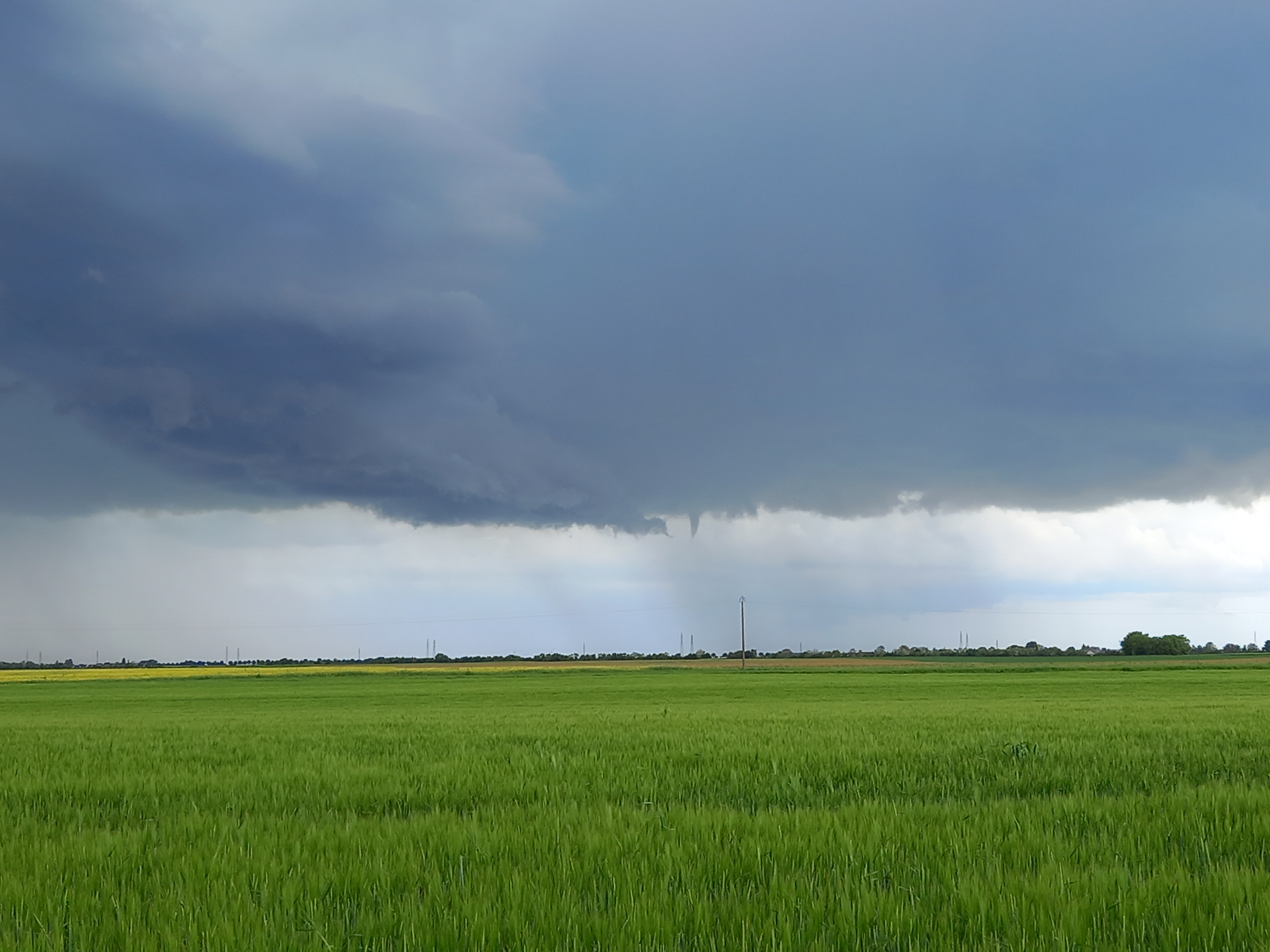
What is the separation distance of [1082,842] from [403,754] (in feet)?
35.8

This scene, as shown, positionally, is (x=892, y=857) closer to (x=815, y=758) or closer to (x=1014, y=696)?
(x=815, y=758)

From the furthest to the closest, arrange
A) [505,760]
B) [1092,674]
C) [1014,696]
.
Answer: [1092,674], [1014,696], [505,760]

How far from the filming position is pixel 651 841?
20.9ft

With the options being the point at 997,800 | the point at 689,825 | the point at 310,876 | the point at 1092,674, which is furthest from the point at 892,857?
the point at 1092,674

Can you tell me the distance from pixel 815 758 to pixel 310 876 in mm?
8096

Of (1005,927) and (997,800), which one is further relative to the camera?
(997,800)

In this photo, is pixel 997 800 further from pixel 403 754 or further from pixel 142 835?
pixel 403 754

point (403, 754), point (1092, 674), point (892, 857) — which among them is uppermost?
point (892, 857)

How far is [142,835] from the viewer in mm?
7184

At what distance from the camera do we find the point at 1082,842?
6.21 m

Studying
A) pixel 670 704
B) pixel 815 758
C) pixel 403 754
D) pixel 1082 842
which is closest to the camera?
pixel 1082 842

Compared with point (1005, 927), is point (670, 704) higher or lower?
lower

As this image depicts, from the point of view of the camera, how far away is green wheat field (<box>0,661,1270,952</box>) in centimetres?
443

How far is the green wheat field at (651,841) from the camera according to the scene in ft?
14.5
